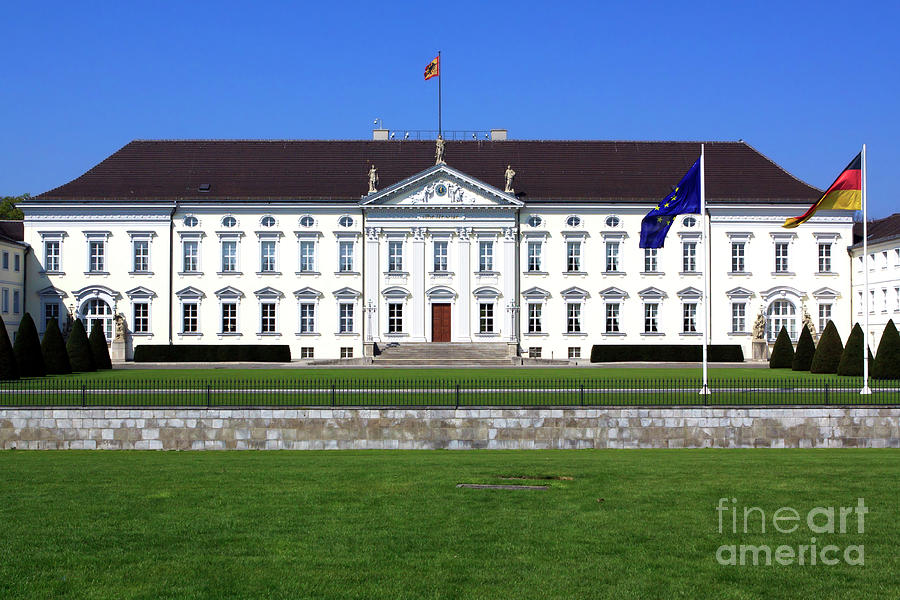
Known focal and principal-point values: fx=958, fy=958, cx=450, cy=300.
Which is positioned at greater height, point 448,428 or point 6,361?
point 6,361

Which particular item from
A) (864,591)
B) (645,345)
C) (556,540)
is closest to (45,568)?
(556,540)

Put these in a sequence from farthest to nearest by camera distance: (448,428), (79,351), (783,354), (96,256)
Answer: (96,256) → (783,354) → (79,351) → (448,428)

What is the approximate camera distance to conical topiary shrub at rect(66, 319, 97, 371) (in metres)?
47.3

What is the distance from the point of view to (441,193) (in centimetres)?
6338

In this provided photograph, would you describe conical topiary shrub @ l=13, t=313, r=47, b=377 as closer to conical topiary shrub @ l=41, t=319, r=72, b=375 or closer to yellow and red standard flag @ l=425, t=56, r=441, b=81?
conical topiary shrub @ l=41, t=319, r=72, b=375

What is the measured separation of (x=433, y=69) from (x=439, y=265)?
14060mm

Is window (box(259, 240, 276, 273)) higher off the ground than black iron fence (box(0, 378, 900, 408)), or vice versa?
window (box(259, 240, 276, 273))

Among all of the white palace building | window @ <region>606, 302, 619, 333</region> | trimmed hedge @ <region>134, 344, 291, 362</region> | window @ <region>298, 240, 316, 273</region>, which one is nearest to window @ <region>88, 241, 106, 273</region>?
the white palace building

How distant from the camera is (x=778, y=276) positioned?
63.8 meters

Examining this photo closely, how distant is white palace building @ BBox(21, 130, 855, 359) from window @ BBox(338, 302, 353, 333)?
0.13m

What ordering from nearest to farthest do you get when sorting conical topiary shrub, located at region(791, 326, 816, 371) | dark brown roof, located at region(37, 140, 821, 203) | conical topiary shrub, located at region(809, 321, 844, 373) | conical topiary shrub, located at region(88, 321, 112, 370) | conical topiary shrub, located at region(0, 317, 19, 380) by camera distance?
conical topiary shrub, located at region(0, 317, 19, 380), conical topiary shrub, located at region(809, 321, 844, 373), conical topiary shrub, located at region(791, 326, 816, 371), conical topiary shrub, located at region(88, 321, 112, 370), dark brown roof, located at region(37, 140, 821, 203)

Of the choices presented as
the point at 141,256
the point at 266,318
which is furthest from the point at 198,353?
the point at 141,256

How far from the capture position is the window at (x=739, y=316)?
209 ft

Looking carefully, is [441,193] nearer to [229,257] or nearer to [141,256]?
[229,257]
